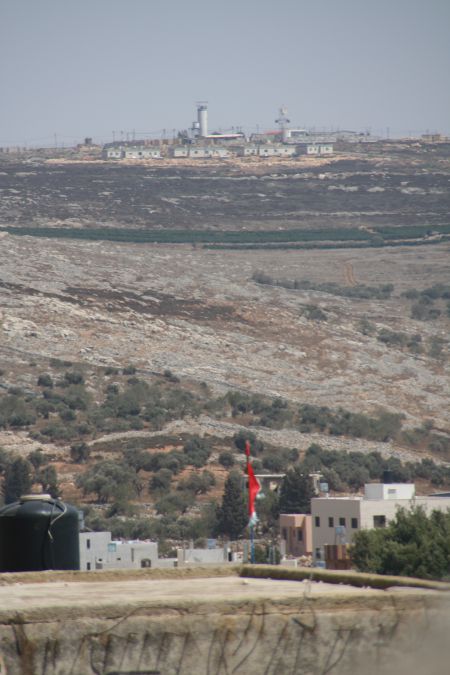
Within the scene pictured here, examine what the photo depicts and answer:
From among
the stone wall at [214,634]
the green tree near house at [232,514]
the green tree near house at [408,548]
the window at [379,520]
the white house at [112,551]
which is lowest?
the green tree near house at [232,514]

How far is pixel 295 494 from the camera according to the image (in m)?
66.4

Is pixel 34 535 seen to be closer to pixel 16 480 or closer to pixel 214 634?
pixel 214 634

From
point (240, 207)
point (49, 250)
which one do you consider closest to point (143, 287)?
point (49, 250)

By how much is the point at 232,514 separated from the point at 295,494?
3.55 m

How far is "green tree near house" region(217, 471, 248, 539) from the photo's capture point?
2525 inches

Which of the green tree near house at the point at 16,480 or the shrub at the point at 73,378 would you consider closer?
the green tree near house at the point at 16,480

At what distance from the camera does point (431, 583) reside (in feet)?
32.2

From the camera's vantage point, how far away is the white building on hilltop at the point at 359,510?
5122 centimetres

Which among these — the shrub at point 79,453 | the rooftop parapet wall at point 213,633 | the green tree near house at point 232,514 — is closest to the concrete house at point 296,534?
the green tree near house at point 232,514

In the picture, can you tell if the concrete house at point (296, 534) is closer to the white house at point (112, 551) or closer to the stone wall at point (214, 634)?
the white house at point (112, 551)

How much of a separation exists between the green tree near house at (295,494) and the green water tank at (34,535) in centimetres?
5295

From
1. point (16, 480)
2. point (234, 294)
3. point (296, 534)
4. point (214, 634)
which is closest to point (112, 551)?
point (296, 534)

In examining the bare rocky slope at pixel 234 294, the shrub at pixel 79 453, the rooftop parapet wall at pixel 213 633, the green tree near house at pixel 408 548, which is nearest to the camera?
the rooftop parapet wall at pixel 213 633

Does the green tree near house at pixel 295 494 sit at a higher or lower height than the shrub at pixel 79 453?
lower
